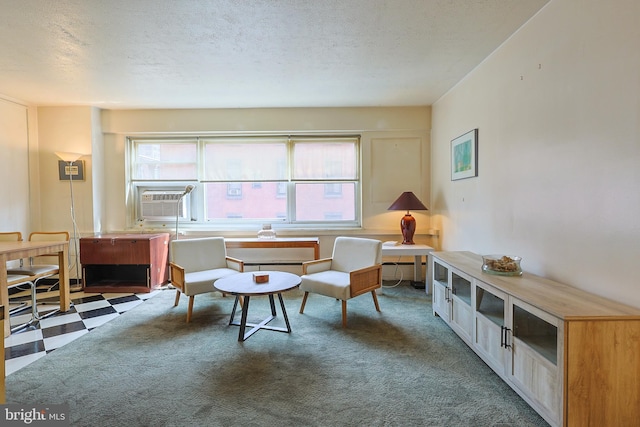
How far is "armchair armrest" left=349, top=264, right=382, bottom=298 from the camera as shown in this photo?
2.97 metres

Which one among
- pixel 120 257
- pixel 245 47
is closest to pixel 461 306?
pixel 245 47

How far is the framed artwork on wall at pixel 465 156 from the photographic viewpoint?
10.4 ft

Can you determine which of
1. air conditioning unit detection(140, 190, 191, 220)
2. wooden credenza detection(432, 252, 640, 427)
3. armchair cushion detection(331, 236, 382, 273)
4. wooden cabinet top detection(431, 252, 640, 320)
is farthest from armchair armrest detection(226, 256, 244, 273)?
wooden credenza detection(432, 252, 640, 427)

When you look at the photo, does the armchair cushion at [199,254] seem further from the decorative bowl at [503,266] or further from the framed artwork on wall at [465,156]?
the framed artwork on wall at [465,156]

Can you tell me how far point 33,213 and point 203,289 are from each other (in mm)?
3326

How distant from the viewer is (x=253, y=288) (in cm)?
270

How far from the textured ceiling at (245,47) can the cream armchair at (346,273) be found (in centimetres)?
193

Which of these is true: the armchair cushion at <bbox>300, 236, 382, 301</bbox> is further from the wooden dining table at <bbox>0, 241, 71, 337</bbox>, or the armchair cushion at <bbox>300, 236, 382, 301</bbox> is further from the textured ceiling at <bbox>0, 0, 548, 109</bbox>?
the wooden dining table at <bbox>0, 241, 71, 337</bbox>

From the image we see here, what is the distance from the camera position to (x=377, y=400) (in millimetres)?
1845

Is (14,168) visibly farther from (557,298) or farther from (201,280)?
(557,298)

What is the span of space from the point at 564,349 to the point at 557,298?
1.14 ft

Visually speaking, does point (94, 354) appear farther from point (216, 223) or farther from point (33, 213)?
point (33, 213)

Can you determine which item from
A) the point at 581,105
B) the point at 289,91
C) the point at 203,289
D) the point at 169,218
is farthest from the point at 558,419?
the point at 169,218

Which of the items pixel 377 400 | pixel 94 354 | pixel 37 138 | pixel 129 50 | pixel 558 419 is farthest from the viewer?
pixel 37 138
